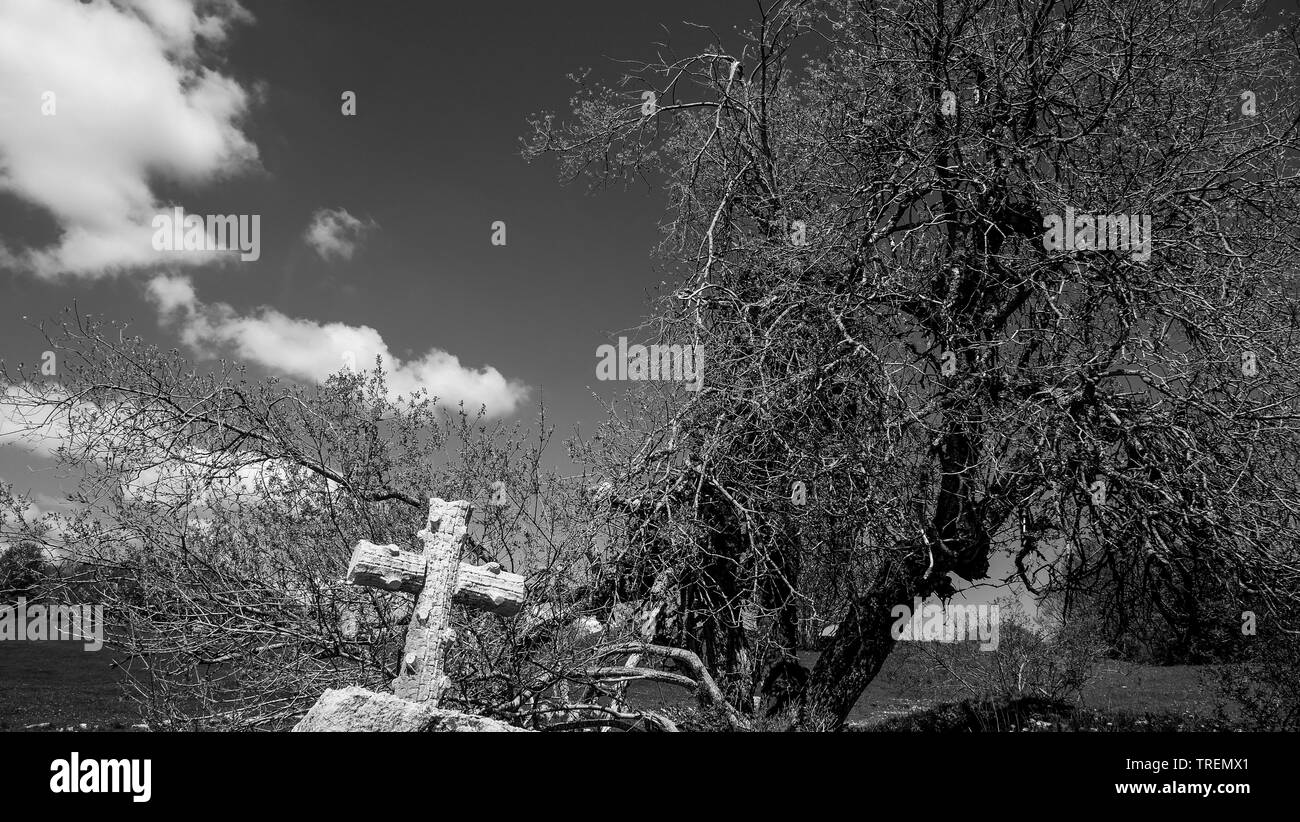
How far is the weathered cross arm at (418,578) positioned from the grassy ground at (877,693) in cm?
392

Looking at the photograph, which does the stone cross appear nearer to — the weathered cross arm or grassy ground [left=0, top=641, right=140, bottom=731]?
the weathered cross arm

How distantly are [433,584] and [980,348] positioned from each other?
517 cm

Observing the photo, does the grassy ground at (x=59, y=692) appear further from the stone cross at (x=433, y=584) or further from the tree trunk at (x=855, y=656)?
the tree trunk at (x=855, y=656)

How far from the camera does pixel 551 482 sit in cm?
705

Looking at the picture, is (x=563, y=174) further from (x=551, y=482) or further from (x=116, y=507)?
(x=116, y=507)

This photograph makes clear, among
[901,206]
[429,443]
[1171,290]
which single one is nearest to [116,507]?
[429,443]

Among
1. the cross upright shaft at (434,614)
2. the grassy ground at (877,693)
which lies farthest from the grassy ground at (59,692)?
the cross upright shaft at (434,614)

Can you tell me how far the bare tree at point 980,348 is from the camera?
20.0 ft

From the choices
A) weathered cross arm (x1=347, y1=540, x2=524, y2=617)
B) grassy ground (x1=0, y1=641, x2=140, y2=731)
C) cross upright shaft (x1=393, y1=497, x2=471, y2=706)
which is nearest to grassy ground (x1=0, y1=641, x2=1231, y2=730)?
grassy ground (x1=0, y1=641, x2=140, y2=731)

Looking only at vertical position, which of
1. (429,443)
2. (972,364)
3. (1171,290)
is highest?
(1171,290)

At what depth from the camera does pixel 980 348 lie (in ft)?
22.2

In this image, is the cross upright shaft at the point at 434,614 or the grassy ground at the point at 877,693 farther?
the grassy ground at the point at 877,693
